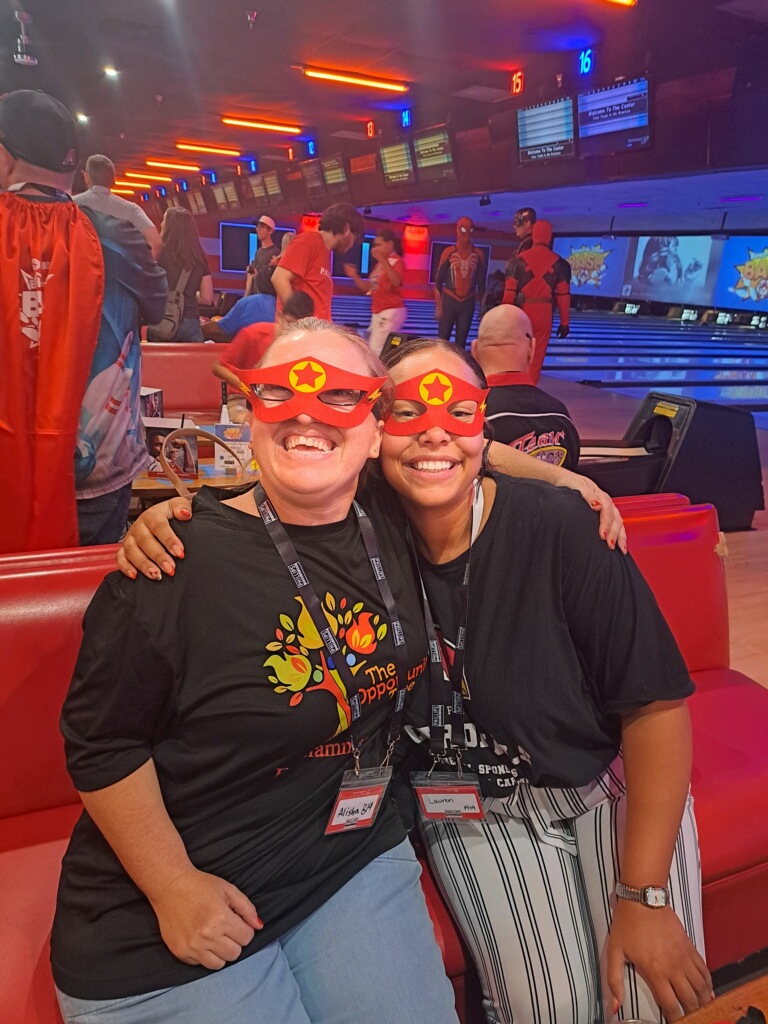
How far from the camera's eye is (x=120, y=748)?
1049mm

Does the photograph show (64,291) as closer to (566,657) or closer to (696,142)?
(566,657)

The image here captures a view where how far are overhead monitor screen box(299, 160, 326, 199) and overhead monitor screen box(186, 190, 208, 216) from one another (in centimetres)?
471

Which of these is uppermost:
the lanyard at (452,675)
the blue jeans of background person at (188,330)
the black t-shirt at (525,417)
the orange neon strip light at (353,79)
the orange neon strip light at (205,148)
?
the orange neon strip light at (205,148)

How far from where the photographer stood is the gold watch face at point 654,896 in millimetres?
1216

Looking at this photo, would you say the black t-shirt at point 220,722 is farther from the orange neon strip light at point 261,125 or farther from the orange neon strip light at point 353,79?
the orange neon strip light at point 261,125

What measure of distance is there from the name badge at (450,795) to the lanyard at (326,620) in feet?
0.40

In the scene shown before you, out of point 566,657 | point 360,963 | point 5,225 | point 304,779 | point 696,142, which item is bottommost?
point 360,963

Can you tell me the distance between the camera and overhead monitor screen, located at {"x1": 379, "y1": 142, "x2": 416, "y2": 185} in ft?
31.7

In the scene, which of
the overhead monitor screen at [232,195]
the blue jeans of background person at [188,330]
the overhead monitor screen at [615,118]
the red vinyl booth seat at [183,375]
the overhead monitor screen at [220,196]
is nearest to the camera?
the red vinyl booth seat at [183,375]

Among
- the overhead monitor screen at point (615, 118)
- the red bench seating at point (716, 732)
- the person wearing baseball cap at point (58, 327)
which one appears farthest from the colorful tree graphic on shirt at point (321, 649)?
the overhead monitor screen at point (615, 118)

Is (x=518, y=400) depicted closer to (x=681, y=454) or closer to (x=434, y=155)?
(x=681, y=454)

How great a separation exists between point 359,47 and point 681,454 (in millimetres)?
5226

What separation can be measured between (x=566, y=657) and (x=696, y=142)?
5.95m

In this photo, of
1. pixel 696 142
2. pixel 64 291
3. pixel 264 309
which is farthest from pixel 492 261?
pixel 64 291
